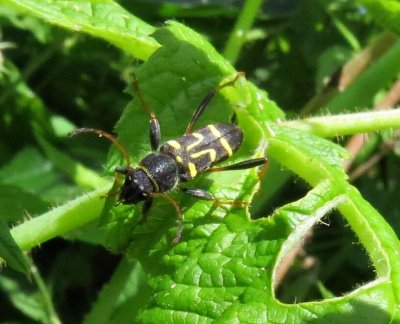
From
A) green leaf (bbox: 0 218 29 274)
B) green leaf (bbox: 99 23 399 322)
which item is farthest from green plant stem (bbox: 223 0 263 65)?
green leaf (bbox: 0 218 29 274)

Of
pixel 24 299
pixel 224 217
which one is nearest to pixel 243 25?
pixel 224 217

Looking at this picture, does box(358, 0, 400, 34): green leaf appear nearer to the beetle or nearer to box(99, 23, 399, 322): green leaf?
box(99, 23, 399, 322): green leaf

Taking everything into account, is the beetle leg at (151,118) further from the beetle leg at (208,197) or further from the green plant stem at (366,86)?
the green plant stem at (366,86)

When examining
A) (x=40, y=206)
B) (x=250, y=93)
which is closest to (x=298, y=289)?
(x=40, y=206)

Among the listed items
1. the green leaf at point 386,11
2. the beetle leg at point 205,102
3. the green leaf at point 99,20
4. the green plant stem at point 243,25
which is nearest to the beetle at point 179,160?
the beetle leg at point 205,102

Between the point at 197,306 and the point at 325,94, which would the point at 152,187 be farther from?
the point at 325,94

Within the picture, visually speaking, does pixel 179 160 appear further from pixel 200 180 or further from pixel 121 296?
pixel 121 296
